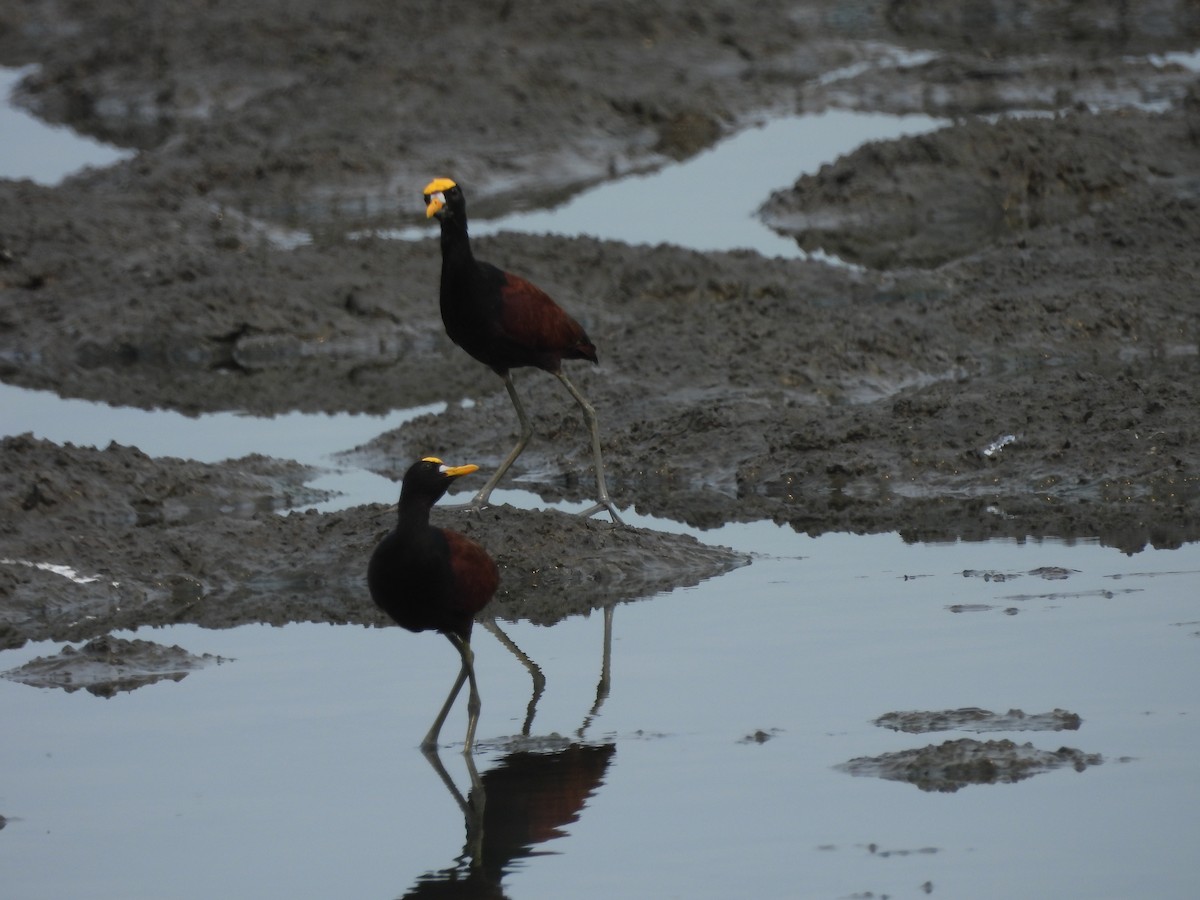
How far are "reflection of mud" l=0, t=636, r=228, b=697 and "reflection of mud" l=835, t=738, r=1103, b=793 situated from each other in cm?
271

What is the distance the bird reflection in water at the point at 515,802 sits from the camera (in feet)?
17.7

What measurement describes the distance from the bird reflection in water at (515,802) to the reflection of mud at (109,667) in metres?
1.44

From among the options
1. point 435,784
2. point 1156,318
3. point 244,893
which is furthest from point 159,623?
point 1156,318

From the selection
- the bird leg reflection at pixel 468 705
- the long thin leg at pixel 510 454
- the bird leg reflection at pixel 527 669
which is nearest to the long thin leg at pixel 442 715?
the bird leg reflection at pixel 468 705

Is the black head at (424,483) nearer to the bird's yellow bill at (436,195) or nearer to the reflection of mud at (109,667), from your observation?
the reflection of mud at (109,667)

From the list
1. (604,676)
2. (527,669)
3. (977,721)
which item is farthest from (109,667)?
(977,721)

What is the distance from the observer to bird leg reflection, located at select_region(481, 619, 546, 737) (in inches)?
265

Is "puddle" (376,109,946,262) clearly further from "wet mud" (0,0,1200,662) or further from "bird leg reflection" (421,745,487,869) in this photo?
"bird leg reflection" (421,745,487,869)

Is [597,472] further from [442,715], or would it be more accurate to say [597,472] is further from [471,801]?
[471,801]

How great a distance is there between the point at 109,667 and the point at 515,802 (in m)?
2.06

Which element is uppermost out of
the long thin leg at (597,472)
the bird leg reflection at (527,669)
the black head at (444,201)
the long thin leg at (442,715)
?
the black head at (444,201)

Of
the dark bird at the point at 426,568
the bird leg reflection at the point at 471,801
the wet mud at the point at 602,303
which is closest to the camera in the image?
the bird leg reflection at the point at 471,801

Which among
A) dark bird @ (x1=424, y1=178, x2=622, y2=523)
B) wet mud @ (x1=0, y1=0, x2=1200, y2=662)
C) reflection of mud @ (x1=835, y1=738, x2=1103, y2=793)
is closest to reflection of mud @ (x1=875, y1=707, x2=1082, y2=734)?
reflection of mud @ (x1=835, y1=738, x2=1103, y2=793)

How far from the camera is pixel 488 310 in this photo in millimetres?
8328
